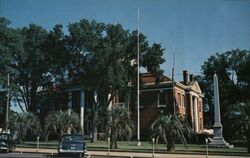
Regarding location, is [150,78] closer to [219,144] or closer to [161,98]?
[161,98]

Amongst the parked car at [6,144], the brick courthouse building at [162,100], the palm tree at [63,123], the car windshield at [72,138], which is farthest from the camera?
the brick courthouse building at [162,100]

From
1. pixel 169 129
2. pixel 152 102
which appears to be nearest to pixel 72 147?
pixel 169 129

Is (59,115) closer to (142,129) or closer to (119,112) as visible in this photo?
(119,112)

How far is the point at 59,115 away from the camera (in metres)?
38.2

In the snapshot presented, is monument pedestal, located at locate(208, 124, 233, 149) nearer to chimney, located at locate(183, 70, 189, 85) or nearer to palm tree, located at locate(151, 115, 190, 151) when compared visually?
palm tree, located at locate(151, 115, 190, 151)

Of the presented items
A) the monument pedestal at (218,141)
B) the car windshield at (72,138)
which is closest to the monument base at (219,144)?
the monument pedestal at (218,141)

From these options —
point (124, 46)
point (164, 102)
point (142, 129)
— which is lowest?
point (142, 129)

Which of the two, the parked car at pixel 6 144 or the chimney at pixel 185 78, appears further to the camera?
the chimney at pixel 185 78

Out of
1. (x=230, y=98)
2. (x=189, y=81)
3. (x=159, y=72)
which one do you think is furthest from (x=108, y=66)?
(x=230, y=98)

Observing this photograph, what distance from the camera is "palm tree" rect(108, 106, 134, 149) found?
2890 centimetres

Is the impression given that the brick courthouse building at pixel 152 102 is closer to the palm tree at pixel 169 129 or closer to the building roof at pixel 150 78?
the building roof at pixel 150 78

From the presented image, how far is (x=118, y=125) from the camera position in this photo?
2909 cm

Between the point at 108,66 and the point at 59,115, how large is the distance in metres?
7.95

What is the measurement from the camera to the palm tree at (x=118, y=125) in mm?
28902
